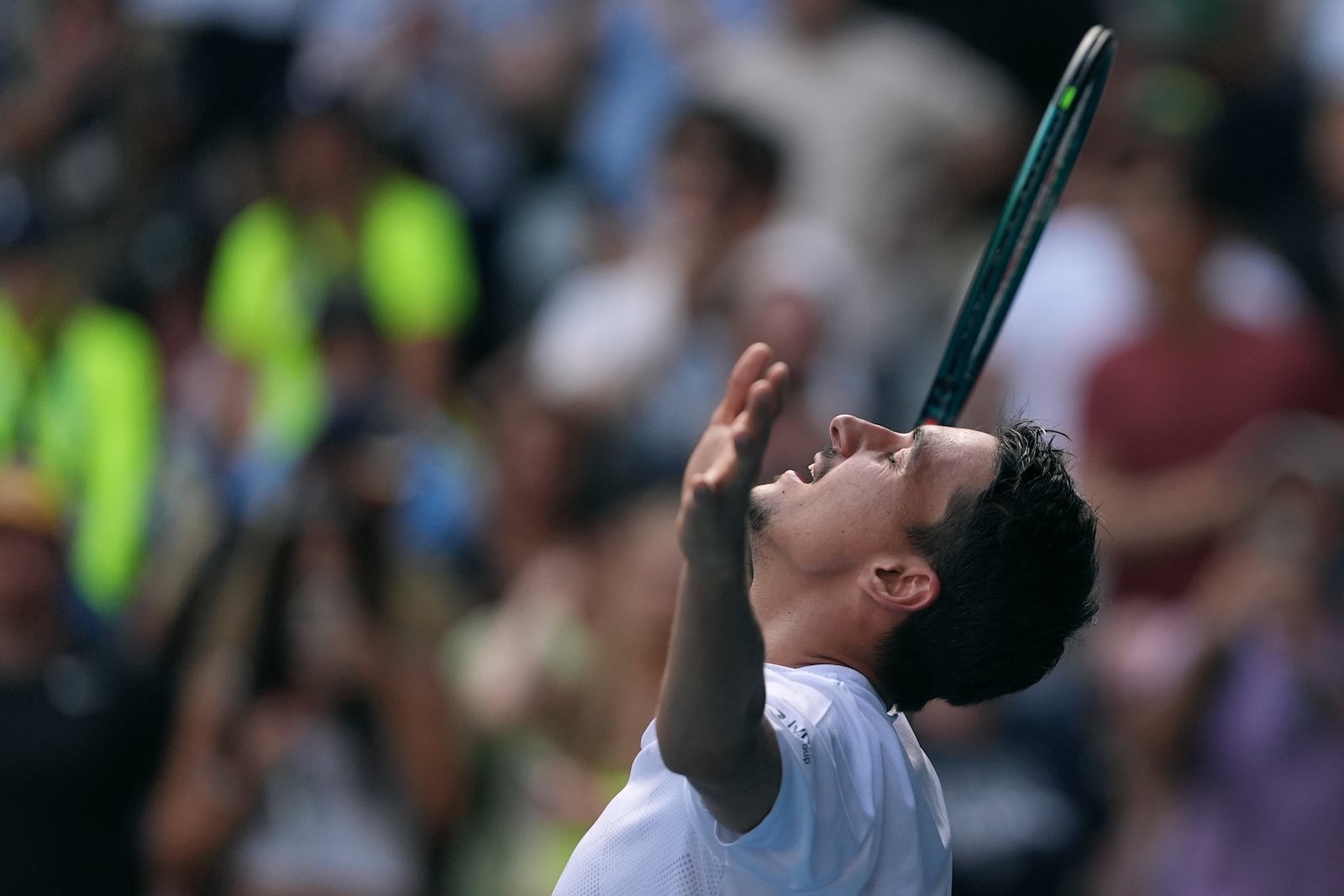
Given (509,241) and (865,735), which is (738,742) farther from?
(509,241)

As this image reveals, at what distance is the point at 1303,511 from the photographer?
19.6 feet

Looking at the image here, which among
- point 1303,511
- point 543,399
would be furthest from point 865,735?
point 543,399

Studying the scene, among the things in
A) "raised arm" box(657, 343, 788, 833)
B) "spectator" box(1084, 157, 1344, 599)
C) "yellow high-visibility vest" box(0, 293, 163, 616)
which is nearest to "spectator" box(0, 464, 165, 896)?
"yellow high-visibility vest" box(0, 293, 163, 616)

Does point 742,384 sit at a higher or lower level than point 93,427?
higher

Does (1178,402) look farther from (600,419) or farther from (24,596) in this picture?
(24,596)

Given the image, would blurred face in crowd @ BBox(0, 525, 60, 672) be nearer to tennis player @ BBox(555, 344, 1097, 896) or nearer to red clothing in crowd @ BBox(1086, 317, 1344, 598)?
red clothing in crowd @ BBox(1086, 317, 1344, 598)

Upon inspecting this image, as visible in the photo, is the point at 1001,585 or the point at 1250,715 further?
the point at 1250,715

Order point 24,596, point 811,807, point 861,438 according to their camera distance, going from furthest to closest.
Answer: point 24,596
point 861,438
point 811,807

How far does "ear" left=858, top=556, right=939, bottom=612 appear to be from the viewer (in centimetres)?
301

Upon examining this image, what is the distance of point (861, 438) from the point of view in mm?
3131

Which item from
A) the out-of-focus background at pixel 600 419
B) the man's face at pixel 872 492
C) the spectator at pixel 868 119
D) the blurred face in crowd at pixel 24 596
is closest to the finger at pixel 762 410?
the man's face at pixel 872 492

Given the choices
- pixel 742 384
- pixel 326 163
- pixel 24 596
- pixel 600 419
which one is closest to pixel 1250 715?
pixel 600 419

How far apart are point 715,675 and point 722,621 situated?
0.07 meters

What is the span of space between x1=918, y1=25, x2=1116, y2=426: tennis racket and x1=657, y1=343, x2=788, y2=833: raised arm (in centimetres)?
105
